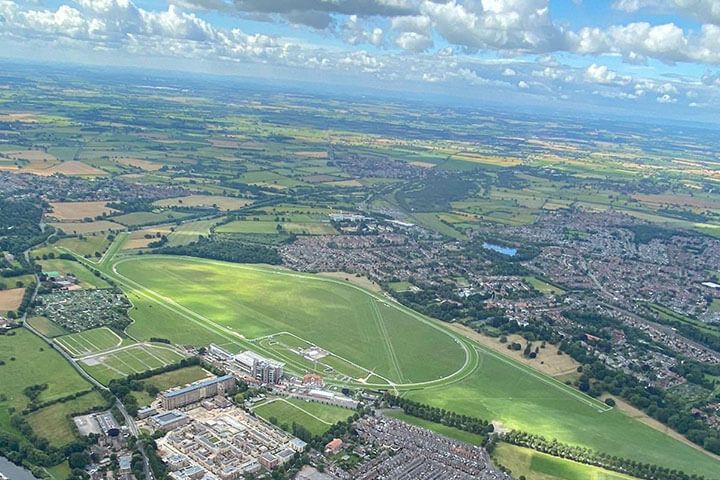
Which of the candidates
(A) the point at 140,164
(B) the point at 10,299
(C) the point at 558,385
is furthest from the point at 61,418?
(A) the point at 140,164

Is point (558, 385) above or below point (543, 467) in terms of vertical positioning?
above

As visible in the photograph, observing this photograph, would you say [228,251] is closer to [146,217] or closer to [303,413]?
[146,217]

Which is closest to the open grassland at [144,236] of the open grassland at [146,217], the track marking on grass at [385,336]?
the open grassland at [146,217]

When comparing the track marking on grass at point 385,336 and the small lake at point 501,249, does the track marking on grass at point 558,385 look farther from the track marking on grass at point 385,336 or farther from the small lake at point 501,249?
the small lake at point 501,249

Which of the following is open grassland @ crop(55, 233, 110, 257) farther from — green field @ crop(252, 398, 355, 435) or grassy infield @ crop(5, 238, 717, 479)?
green field @ crop(252, 398, 355, 435)

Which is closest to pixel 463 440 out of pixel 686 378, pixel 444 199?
pixel 686 378

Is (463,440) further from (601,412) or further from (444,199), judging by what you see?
(444,199)

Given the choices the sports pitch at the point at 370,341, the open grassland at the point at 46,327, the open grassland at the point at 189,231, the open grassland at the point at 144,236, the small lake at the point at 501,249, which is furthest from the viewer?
the small lake at the point at 501,249

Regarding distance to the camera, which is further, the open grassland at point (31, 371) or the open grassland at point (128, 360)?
the open grassland at point (128, 360)
